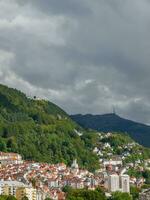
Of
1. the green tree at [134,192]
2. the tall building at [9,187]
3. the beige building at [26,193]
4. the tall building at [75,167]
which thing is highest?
the tall building at [75,167]

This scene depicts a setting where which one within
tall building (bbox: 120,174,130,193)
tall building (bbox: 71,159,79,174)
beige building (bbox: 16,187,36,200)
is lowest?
beige building (bbox: 16,187,36,200)

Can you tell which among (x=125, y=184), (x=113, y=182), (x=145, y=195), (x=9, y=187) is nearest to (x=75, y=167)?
(x=113, y=182)

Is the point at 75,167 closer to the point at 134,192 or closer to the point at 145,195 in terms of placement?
the point at 134,192

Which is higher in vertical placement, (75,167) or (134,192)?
(75,167)

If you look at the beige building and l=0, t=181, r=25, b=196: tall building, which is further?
l=0, t=181, r=25, b=196: tall building

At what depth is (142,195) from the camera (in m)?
147

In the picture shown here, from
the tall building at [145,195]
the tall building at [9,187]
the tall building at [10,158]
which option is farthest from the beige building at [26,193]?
the tall building at [10,158]

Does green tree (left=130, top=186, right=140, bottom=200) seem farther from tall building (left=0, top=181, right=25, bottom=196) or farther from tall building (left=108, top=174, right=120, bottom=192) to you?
tall building (left=0, top=181, right=25, bottom=196)

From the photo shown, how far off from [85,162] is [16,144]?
72.1 ft

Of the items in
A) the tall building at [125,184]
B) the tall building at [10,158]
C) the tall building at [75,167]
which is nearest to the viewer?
the tall building at [125,184]

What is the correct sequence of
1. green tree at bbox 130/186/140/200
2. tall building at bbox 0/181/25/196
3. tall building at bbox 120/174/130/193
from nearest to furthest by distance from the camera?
1. tall building at bbox 0/181/25/196
2. green tree at bbox 130/186/140/200
3. tall building at bbox 120/174/130/193

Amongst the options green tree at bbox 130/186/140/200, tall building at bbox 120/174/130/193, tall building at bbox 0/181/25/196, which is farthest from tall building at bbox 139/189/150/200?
tall building at bbox 0/181/25/196

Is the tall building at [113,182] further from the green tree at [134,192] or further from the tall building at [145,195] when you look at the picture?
the tall building at [145,195]

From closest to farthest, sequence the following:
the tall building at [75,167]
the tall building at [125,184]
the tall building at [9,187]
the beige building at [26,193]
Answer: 1. the beige building at [26,193]
2. the tall building at [9,187]
3. the tall building at [125,184]
4. the tall building at [75,167]
